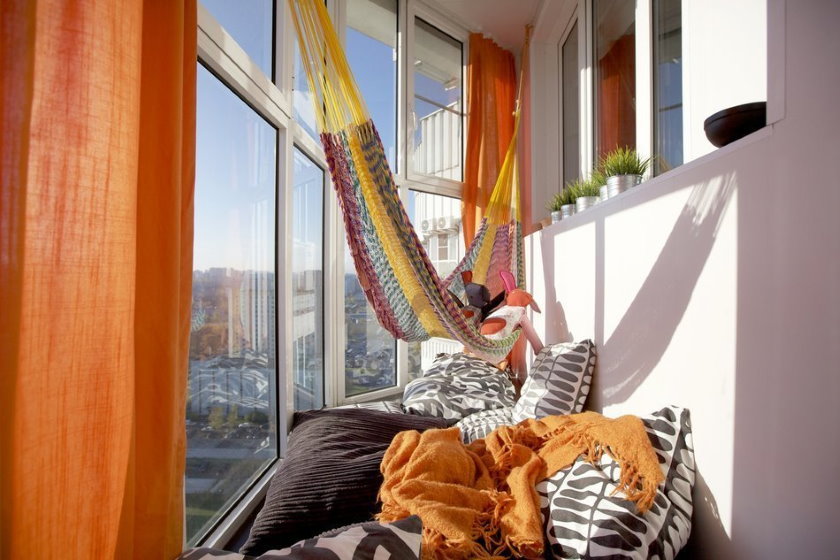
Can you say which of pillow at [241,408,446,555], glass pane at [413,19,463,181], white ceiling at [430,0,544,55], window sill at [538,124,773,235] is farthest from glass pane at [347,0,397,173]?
pillow at [241,408,446,555]

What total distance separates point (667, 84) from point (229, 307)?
1836 mm

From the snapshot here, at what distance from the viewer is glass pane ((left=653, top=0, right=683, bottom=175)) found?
60.2 inches

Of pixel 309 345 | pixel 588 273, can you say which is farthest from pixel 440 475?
pixel 309 345

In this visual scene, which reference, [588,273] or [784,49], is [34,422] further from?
[588,273]

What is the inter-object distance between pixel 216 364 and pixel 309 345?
107cm

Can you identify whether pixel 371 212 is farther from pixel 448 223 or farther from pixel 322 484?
pixel 448 223

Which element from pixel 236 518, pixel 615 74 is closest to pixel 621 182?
pixel 615 74

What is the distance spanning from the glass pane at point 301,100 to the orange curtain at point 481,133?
1.49 m

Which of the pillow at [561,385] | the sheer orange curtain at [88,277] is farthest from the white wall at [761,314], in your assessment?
the sheer orange curtain at [88,277]

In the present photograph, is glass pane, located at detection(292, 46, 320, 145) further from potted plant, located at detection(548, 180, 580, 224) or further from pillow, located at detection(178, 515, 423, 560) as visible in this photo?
pillow, located at detection(178, 515, 423, 560)

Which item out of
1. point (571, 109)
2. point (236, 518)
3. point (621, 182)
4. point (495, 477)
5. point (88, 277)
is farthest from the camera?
point (571, 109)

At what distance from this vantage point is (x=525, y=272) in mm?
2990

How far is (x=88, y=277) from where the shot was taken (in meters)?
0.50

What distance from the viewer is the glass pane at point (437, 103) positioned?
3244mm
